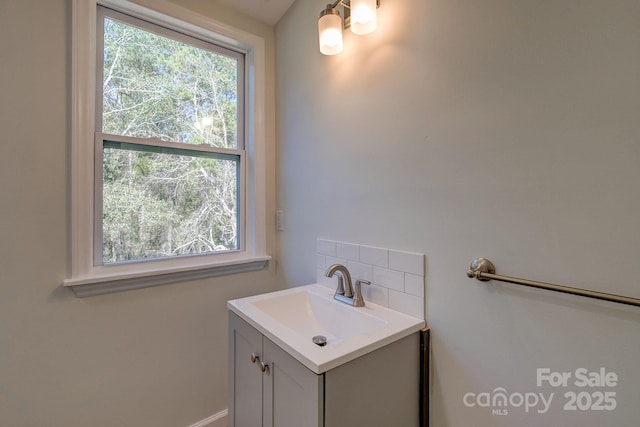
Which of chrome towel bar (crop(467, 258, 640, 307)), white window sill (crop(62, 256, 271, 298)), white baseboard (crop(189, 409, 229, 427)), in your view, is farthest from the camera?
white baseboard (crop(189, 409, 229, 427))

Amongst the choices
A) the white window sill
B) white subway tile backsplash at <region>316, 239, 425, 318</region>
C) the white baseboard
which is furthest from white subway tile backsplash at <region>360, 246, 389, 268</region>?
the white baseboard

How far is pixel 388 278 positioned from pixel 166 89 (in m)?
1.53

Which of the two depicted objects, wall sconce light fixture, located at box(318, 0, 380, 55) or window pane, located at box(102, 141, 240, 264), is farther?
window pane, located at box(102, 141, 240, 264)

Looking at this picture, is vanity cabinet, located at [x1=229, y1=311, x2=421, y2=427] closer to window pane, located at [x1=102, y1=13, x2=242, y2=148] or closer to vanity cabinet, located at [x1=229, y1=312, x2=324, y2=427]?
vanity cabinet, located at [x1=229, y1=312, x2=324, y2=427]

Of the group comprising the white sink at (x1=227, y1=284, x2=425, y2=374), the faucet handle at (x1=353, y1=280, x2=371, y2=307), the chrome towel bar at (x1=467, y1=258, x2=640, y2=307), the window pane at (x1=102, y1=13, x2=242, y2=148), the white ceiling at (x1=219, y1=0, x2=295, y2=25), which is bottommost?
the white sink at (x1=227, y1=284, x2=425, y2=374)

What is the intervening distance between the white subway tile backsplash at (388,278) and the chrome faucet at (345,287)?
0.16 feet

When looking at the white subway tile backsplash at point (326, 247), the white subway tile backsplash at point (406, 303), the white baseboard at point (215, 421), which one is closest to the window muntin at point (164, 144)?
the white subway tile backsplash at point (326, 247)

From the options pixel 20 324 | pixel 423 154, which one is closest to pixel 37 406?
pixel 20 324

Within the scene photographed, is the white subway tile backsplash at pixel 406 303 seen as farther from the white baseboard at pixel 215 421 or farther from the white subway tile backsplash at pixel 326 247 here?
the white baseboard at pixel 215 421

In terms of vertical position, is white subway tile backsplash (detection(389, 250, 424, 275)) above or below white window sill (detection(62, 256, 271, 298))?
above

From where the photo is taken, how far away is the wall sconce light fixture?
3.51ft

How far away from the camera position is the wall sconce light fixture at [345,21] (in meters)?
1.07

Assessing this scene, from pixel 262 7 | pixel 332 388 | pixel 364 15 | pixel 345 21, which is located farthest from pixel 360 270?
pixel 262 7

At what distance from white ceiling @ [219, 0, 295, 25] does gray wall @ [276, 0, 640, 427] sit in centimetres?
68
